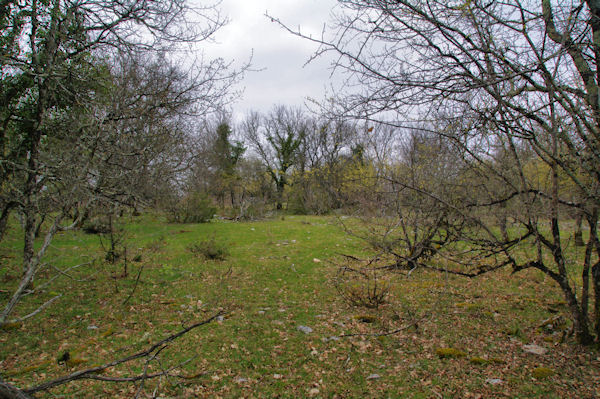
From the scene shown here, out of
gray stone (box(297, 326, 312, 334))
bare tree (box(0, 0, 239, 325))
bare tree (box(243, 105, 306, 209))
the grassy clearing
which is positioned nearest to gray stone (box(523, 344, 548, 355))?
the grassy clearing

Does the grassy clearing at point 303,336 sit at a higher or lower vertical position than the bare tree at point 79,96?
lower

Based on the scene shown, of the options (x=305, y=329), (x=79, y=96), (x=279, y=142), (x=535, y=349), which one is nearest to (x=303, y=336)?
(x=305, y=329)

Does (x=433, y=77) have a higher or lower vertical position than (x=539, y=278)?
higher

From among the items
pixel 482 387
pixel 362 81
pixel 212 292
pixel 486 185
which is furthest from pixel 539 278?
pixel 212 292

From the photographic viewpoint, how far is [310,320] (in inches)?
185

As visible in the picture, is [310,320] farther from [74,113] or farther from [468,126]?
[74,113]

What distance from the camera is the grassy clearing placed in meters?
3.09

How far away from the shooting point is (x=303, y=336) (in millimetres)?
4191

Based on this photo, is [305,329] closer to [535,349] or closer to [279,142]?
[535,349]

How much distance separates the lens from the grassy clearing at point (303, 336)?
3.09m

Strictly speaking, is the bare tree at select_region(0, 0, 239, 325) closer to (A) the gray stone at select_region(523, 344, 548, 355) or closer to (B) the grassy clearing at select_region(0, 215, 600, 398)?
(B) the grassy clearing at select_region(0, 215, 600, 398)

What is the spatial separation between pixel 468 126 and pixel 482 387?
2.51 m

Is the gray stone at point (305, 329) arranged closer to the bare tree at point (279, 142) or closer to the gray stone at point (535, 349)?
the gray stone at point (535, 349)

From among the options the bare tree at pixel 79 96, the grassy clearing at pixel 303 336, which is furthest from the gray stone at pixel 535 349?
the bare tree at pixel 79 96
